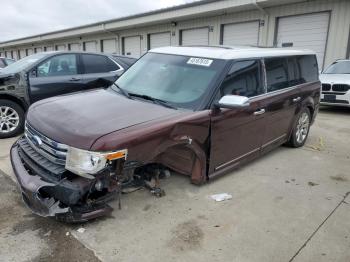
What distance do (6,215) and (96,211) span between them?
1065 mm

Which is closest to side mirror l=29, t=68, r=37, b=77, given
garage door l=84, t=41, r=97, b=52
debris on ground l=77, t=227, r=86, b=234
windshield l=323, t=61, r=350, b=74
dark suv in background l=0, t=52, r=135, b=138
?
dark suv in background l=0, t=52, r=135, b=138

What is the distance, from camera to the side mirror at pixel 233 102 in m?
3.33

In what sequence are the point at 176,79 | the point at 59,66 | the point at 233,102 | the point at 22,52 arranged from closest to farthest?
the point at 233,102
the point at 176,79
the point at 59,66
the point at 22,52

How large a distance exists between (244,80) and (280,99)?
3.06 ft

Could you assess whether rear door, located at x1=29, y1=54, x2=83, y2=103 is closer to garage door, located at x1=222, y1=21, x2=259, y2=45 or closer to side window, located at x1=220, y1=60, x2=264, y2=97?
side window, located at x1=220, y1=60, x2=264, y2=97

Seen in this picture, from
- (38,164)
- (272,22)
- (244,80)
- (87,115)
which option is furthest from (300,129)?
(272,22)

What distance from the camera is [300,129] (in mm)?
5680

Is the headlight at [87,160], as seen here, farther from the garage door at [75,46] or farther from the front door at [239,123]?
the garage door at [75,46]

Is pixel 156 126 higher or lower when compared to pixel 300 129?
higher

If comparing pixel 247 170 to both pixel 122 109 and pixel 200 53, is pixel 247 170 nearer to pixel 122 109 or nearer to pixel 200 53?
pixel 200 53

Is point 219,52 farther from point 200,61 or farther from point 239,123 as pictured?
point 239,123

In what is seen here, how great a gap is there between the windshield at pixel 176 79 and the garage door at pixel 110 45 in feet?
63.4

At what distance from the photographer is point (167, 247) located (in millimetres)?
2730

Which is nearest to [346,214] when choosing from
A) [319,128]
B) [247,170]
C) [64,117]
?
[247,170]
